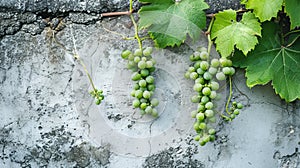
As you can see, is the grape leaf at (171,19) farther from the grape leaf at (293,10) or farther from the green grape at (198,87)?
the grape leaf at (293,10)

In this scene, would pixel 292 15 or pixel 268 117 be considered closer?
pixel 292 15

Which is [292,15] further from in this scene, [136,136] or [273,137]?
[136,136]

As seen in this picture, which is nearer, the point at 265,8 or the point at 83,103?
the point at 265,8

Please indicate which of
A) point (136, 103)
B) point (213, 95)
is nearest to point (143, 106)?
point (136, 103)

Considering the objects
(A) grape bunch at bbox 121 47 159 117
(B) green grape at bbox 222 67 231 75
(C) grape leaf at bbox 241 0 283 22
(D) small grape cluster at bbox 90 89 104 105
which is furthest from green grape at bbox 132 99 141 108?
(C) grape leaf at bbox 241 0 283 22

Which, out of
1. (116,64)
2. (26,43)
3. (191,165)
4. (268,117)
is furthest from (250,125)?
(26,43)

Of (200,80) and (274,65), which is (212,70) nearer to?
(200,80)

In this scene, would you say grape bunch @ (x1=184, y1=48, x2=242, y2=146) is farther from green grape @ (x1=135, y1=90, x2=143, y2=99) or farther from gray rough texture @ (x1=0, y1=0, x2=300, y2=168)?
green grape @ (x1=135, y1=90, x2=143, y2=99)

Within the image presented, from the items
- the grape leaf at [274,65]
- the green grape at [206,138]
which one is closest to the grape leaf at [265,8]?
the grape leaf at [274,65]
